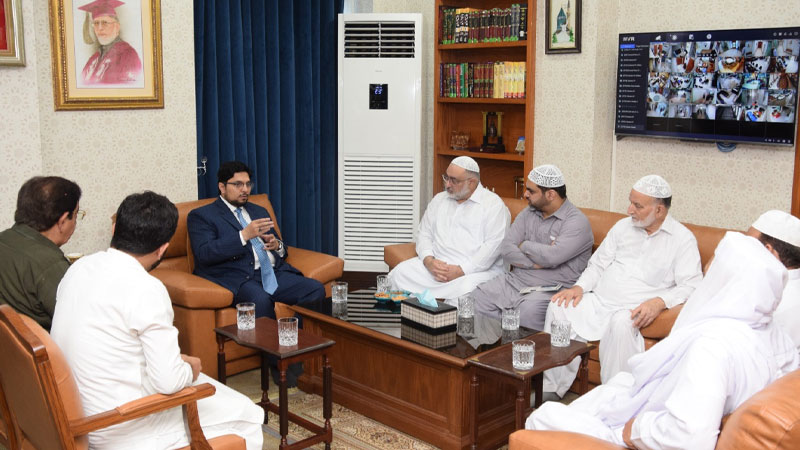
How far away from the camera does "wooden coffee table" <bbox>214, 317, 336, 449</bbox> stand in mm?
3312

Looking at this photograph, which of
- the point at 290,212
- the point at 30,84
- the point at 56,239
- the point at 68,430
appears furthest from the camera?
the point at 290,212

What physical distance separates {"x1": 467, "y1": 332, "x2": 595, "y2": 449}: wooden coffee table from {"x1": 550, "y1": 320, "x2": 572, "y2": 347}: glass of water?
0.03 m

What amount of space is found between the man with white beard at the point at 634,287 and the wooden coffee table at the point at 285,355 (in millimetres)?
1241

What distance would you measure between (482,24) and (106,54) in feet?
8.59

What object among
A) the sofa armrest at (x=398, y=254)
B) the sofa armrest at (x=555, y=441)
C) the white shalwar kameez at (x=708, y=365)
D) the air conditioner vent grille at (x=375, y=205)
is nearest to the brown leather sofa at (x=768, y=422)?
the white shalwar kameez at (x=708, y=365)

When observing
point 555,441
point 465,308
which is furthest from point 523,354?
point 555,441

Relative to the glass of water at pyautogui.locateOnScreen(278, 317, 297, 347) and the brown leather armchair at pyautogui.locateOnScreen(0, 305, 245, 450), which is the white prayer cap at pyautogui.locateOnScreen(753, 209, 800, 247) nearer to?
the glass of water at pyautogui.locateOnScreen(278, 317, 297, 347)

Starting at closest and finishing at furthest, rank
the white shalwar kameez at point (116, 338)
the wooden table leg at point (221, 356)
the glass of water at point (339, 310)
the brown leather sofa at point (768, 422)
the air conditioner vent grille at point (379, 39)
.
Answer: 1. the brown leather sofa at point (768, 422)
2. the white shalwar kameez at point (116, 338)
3. the wooden table leg at point (221, 356)
4. the glass of water at point (339, 310)
5. the air conditioner vent grille at point (379, 39)

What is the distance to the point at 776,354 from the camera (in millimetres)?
2424

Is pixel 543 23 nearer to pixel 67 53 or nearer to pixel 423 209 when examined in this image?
pixel 423 209

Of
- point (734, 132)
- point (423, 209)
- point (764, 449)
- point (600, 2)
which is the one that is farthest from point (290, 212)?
point (764, 449)

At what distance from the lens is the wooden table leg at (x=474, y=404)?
3.33 m

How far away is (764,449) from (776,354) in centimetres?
66

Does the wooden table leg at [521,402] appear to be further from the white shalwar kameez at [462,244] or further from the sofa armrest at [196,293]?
the sofa armrest at [196,293]
